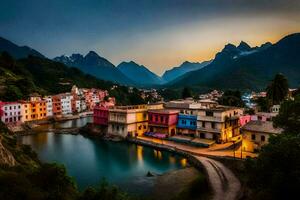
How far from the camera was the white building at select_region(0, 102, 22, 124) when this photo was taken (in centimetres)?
6345

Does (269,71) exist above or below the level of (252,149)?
above

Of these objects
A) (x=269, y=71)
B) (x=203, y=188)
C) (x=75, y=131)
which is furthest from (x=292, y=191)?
(x=269, y=71)

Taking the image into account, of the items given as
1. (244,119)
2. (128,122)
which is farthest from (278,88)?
(128,122)

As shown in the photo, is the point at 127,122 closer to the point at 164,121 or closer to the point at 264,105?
the point at 164,121

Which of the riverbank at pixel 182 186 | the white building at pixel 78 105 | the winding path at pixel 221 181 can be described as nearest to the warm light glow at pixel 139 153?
the riverbank at pixel 182 186

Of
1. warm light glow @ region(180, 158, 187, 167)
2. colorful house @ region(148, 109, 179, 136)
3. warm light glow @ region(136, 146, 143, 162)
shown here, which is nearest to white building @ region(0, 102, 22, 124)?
colorful house @ region(148, 109, 179, 136)

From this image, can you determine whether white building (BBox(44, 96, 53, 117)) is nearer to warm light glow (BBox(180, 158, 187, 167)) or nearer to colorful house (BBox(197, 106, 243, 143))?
colorful house (BBox(197, 106, 243, 143))

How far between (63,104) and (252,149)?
201 feet

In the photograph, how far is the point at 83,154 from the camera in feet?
144

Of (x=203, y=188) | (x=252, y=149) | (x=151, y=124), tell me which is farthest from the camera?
(x=151, y=124)

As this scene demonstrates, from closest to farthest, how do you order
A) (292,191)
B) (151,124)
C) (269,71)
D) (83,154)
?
(292,191) < (83,154) < (151,124) < (269,71)

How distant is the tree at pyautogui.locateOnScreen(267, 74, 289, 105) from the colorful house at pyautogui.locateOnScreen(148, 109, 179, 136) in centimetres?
1750

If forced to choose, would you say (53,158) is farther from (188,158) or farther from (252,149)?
(252,149)

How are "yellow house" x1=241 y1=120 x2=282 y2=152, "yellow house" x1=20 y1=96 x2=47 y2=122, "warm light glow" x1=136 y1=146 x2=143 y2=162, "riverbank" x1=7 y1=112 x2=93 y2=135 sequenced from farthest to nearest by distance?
1. "yellow house" x1=20 y1=96 x2=47 y2=122
2. "riverbank" x1=7 y1=112 x2=93 y2=135
3. "warm light glow" x1=136 y1=146 x2=143 y2=162
4. "yellow house" x1=241 y1=120 x2=282 y2=152
